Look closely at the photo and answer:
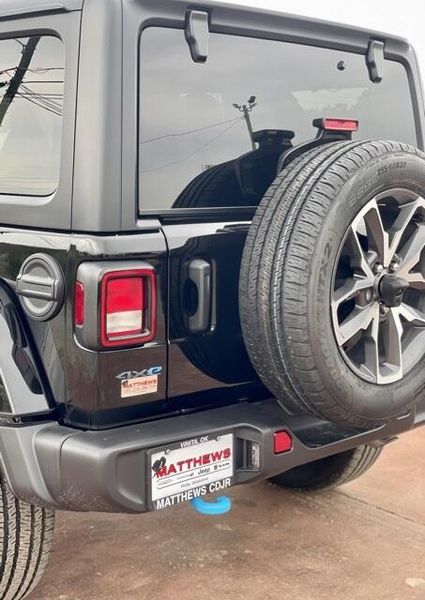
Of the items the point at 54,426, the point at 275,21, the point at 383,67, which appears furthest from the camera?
the point at 383,67

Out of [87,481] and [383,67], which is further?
[383,67]

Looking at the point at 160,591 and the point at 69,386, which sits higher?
the point at 69,386

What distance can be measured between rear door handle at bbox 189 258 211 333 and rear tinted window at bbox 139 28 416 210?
20 cm

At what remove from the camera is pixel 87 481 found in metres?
2.21

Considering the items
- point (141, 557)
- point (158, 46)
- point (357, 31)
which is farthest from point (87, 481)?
point (357, 31)

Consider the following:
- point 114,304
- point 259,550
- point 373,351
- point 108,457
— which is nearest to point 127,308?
point 114,304

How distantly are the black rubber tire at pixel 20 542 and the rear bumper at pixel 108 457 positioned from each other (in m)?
0.16

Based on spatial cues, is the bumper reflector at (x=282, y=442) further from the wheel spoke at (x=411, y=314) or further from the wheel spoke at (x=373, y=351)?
the wheel spoke at (x=411, y=314)

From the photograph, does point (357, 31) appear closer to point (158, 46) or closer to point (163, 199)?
point (158, 46)

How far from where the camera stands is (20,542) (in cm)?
252

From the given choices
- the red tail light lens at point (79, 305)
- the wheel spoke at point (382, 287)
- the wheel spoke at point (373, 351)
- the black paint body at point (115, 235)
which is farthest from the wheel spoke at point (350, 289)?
the red tail light lens at point (79, 305)

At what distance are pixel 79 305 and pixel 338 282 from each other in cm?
86

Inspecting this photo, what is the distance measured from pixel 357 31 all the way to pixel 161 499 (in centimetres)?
185

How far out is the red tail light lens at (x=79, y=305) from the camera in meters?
2.26
